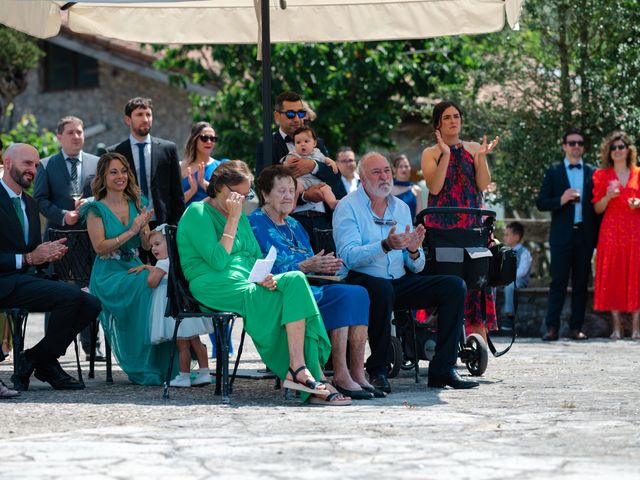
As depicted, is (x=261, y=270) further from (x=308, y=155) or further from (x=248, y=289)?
(x=308, y=155)

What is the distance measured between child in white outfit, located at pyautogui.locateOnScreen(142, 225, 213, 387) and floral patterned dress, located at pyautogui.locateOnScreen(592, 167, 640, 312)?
6.27 m

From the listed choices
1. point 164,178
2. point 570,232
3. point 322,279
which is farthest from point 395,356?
point 570,232

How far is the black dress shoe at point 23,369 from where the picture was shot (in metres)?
8.97

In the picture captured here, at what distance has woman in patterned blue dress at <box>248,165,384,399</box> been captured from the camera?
8.46 metres

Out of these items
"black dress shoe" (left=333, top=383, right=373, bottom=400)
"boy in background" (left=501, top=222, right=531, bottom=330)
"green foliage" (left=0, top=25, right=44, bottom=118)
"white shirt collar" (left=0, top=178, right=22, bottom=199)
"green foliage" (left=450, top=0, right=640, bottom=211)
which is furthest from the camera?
"green foliage" (left=0, top=25, right=44, bottom=118)

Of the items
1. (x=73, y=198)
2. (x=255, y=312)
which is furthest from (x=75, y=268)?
(x=255, y=312)

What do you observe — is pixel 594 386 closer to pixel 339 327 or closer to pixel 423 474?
pixel 339 327

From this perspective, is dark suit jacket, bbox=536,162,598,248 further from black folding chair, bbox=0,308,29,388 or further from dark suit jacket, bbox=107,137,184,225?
black folding chair, bbox=0,308,29,388

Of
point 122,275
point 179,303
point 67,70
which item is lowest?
point 179,303

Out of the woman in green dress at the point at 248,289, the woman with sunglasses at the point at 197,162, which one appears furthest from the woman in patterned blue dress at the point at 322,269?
the woman with sunglasses at the point at 197,162

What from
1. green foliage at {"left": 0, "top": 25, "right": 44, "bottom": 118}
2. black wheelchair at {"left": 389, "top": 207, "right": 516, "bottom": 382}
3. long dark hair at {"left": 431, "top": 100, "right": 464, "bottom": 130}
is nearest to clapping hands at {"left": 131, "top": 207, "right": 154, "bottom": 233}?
black wheelchair at {"left": 389, "top": 207, "right": 516, "bottom": 382}

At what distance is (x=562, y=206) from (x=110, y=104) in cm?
1546

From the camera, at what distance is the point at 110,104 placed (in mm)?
28141

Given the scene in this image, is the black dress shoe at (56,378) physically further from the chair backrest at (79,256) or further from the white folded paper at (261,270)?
the white folded paper at (261,270)
